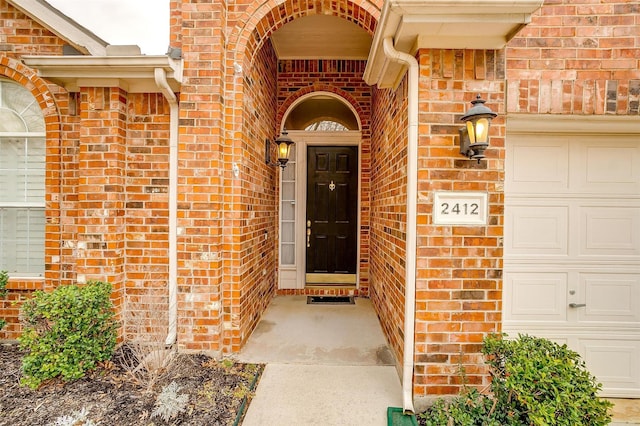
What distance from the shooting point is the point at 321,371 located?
108 inches

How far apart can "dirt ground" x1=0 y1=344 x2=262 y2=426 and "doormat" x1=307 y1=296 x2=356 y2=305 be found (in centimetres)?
196

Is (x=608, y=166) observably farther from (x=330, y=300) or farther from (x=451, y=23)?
(x=330, y=300)

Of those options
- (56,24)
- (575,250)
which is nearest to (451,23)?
(575,250)

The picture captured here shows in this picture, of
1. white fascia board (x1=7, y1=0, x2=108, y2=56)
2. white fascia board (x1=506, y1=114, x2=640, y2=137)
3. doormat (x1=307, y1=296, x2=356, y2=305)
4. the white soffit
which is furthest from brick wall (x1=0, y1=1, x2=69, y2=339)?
white fascia board (x1=506, y1=114, x2=640, y2=137)

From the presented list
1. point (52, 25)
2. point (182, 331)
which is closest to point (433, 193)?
point (182, 331)

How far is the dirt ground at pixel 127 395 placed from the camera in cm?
217

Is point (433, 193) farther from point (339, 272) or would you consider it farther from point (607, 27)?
A: point (339, 272)

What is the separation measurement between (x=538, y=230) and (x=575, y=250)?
37 centimetres

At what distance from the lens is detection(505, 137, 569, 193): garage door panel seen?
260 centimetres

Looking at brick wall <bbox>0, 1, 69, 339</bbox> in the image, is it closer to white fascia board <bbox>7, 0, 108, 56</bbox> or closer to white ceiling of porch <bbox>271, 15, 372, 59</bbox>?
white fascia board <bbox>7, 0, 108, 56</bbox>

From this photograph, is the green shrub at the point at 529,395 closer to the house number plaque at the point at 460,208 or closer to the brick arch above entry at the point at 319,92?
the house number plaque at the point at 460,208

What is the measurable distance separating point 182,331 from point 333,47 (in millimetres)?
4421

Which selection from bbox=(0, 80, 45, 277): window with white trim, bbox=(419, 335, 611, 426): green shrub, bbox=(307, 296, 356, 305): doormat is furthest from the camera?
bbox=(307, 296, 356, 305): doormat

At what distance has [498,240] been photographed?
92.2 inches
